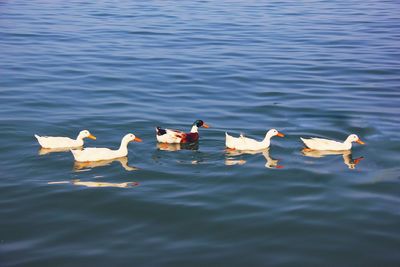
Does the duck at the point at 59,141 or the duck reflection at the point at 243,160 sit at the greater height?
the duck at the point at 59,141

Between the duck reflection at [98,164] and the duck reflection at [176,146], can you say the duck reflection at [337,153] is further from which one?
the duck reflection at [98,164]

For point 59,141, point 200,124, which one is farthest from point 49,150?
point 200,124

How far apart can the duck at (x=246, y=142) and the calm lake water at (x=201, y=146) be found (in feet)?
0.79

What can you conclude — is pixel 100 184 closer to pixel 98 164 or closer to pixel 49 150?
pixel 98 164

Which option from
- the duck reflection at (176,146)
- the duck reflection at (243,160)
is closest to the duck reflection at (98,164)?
the duck reflection at (176,146)

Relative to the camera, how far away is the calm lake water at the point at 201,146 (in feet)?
37.4

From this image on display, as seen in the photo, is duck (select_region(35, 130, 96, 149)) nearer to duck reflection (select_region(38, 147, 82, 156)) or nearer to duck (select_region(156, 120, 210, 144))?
duck reflection (select_region(38, 147, 82, 156))

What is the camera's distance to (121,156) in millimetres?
15461

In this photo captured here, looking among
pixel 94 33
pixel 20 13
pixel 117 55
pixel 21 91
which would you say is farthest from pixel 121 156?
pixel 20 13

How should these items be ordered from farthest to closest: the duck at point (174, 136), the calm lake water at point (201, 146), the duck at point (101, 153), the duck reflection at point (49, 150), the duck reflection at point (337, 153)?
the duck at point (174, 136) < the duck reflection at point (49, 150) < the duck reflection at point (337, 153) < the duck at point (101, 153) < the calm lake water at point (201, 146)

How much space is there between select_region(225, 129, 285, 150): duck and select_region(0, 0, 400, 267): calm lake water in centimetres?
24

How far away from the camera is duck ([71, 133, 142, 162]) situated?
14.8 m

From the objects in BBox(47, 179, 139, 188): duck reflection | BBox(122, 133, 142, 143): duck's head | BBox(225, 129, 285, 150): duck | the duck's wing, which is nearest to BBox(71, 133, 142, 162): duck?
BBox(122, 133, 142, 143): duck's head

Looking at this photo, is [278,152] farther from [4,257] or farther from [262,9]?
[262,9]
